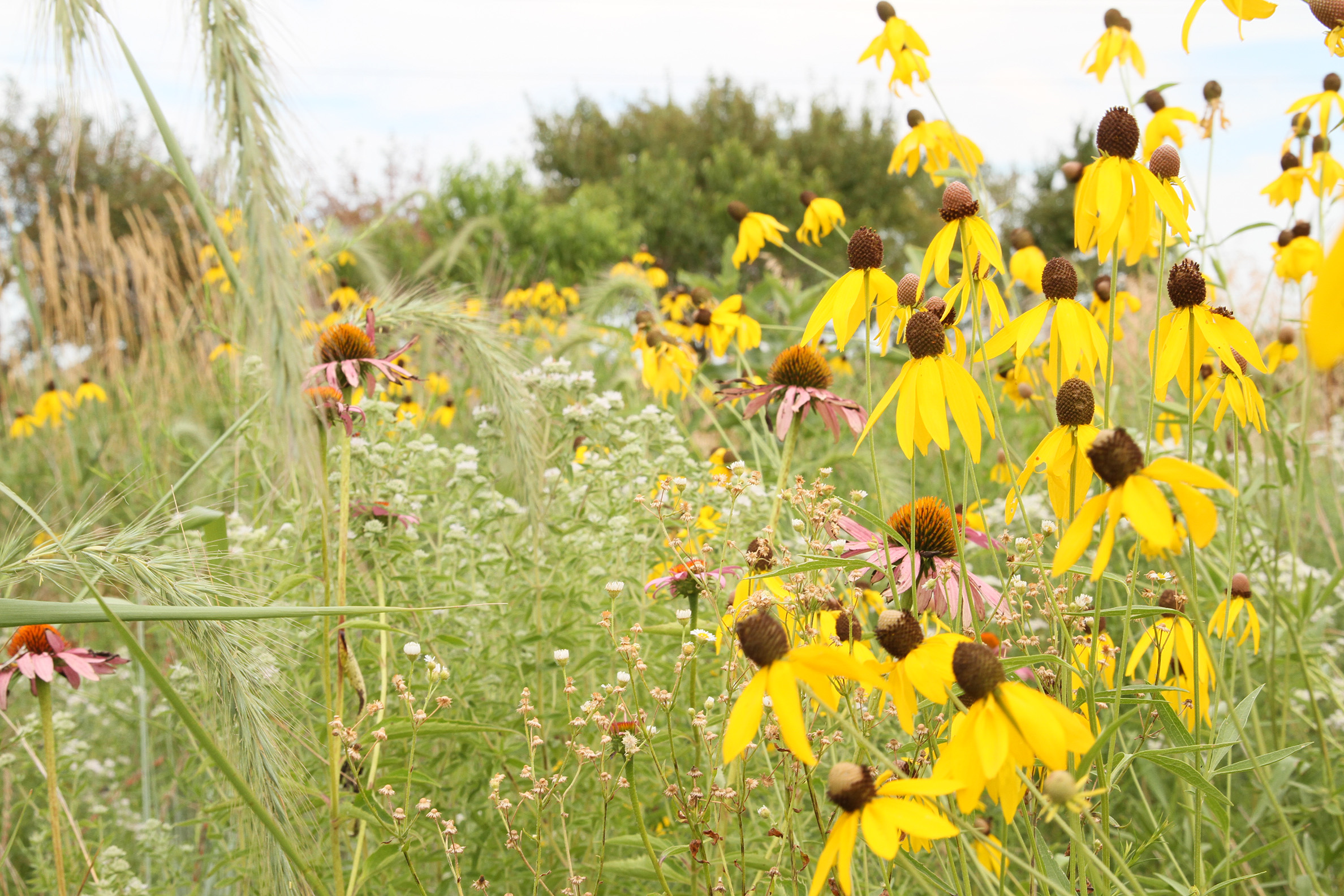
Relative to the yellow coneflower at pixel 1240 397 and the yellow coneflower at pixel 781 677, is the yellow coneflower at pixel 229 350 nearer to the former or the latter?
the yellow coneflower at pixel 781 677

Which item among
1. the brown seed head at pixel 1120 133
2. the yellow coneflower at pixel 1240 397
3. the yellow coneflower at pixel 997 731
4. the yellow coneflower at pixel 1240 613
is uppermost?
the brown seed head at pixel 1120 133

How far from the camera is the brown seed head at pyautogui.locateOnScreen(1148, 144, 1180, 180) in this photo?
1269mm

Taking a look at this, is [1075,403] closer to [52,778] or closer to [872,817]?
[872,817]

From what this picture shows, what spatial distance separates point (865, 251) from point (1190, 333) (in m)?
0.46

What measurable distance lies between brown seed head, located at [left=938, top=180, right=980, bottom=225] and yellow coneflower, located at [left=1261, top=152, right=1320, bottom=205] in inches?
60.8

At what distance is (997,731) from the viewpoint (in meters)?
0.76

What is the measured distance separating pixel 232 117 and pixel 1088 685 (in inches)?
71.1

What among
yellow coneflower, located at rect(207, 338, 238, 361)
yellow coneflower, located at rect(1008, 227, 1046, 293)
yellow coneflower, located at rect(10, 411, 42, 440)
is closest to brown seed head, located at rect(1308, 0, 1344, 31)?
yellow coneflower, located at rect(1008, 227, 1046, 293)

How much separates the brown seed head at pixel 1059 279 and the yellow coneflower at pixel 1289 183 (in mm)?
1524

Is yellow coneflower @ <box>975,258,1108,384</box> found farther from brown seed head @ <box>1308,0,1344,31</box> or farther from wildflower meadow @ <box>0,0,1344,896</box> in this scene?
brown seed head @ <box>1308,0,1344,31</box>

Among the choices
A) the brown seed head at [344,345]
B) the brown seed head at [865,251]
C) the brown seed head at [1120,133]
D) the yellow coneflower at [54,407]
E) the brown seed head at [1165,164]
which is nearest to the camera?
the brown seed head at [1120,133]

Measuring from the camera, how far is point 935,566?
1.39 meters

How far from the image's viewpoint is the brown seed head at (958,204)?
4.28 feet

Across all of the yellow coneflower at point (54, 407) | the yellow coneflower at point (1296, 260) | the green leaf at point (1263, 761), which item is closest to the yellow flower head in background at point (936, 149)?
the yellow coneflower at point (1296, 260)
